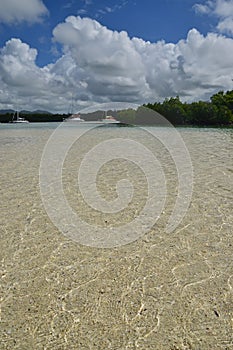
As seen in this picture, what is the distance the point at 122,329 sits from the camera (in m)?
2.87

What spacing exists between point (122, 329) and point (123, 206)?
3.91 metres

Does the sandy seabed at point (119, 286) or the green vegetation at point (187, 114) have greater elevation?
the green vegetation at point (187, 114)

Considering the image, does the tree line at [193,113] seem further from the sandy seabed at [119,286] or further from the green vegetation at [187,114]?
the sandy seabed at [119,286]

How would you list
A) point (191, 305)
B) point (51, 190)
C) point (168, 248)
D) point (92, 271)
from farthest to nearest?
1. point (51, 190)
2. point (168, 248)
3. point (92, 271)
4. point (191, 305)

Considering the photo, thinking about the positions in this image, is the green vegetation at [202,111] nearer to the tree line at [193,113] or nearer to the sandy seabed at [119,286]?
the tree line at [193,113]

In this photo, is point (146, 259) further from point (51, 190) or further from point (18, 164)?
point (18, 164)

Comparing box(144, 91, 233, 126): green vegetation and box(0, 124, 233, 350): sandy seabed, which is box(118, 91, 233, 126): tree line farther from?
box(0, 124, 233, 350): sandy seabed

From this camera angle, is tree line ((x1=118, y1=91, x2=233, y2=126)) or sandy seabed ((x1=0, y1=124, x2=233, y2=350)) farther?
tree line ((x1=118, y1=91, x2=233, y2=126))

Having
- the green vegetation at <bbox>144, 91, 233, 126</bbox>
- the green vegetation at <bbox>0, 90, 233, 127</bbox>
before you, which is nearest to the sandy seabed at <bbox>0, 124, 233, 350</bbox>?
the green vegetation at <bbox>0, 90, 233, 127</bbox>

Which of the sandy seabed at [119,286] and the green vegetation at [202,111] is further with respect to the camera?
the green vegetation at [202,111]

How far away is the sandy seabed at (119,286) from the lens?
278cm

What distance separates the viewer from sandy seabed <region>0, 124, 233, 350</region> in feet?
9.11

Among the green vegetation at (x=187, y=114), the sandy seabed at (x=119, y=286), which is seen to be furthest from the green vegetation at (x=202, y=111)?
the sandy seabed at (x=119, y=286)

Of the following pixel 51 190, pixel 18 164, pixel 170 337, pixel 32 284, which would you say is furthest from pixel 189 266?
pixel 18 164
